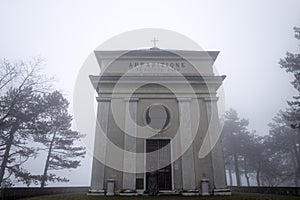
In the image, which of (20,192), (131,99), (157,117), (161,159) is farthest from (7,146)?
(161,159)

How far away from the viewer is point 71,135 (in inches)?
1081

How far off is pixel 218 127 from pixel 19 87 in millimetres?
15745

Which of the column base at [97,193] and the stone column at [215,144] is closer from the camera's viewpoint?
the column base at [97,193]

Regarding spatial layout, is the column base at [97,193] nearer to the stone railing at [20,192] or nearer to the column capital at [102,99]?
the stone railing at [20,192]

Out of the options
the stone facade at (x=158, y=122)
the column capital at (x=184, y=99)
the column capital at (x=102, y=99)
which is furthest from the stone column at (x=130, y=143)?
the column capital at (x=184, y=99)

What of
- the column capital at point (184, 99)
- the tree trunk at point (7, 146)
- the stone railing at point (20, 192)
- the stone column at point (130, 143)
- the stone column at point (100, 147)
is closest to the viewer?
the stone railing at point (20, 192)

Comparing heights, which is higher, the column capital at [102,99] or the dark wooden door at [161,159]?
the column capital at [102,99]

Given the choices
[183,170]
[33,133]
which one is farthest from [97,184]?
[33,133]

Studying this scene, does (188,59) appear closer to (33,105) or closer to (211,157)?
(211,157)

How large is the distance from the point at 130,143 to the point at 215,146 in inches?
208

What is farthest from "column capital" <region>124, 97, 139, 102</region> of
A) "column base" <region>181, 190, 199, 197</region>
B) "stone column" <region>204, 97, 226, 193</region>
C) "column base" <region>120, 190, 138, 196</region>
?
"column base" <region>181, 190, 199, 197</region>

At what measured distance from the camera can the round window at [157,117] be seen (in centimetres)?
1504

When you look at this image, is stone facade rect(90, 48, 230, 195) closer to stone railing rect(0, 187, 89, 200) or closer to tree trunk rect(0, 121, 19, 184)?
stone railing rect(0, 187, 89, 200)

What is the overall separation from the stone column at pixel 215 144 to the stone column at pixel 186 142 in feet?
4.07
